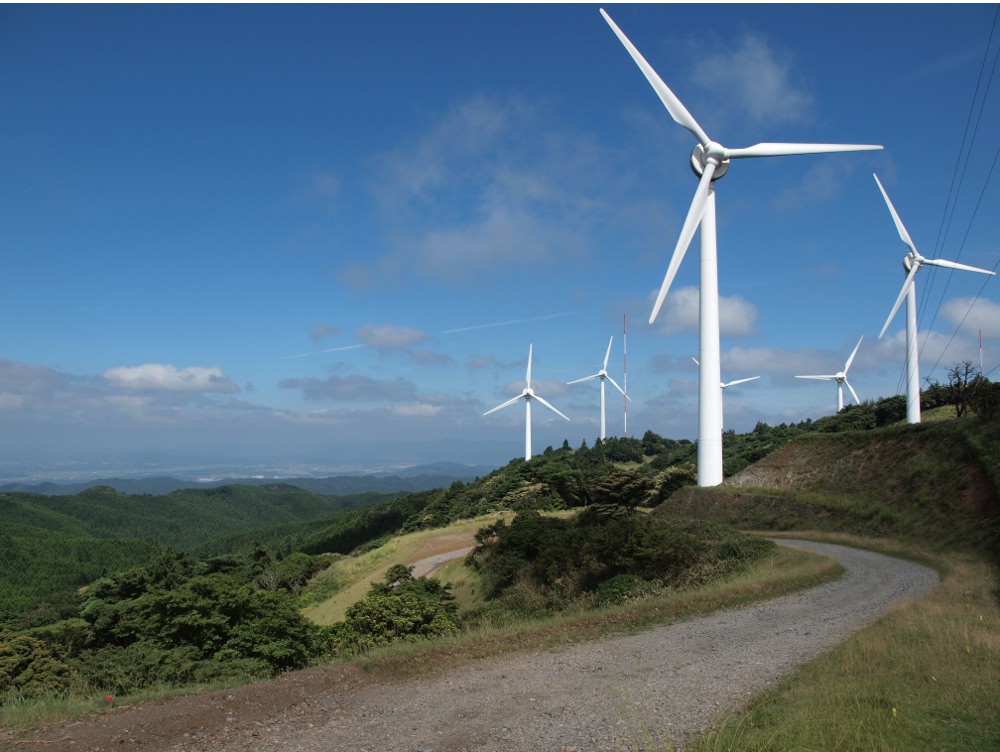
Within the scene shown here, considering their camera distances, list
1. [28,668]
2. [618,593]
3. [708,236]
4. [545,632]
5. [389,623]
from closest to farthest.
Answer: [545,632]
[618,593]
[28,668]
[389,623]
[708,236]

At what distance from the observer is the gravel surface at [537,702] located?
283 inches

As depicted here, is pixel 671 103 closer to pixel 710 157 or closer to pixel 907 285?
pixel 710 157

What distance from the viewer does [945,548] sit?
939 inches

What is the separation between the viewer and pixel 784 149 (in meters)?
34.6

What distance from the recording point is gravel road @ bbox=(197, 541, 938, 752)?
7.19m

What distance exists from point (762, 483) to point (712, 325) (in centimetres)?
1268

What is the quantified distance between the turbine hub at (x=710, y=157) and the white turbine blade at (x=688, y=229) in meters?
0.40

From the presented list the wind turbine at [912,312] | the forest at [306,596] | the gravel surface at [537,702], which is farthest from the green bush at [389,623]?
the wind turbine at [912,312]

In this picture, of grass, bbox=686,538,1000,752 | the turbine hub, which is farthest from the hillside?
the turbine hub

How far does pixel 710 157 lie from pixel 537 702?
108 ft

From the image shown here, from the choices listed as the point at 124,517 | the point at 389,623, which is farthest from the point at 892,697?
the point at 124,517

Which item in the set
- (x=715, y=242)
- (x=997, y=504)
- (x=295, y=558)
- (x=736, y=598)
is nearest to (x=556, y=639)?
(x=736, y=598)

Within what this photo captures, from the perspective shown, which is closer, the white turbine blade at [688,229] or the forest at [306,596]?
the forest at [306,596]

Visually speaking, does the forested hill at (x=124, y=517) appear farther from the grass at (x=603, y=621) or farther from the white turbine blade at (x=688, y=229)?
the grass at (x=603, y=621)
